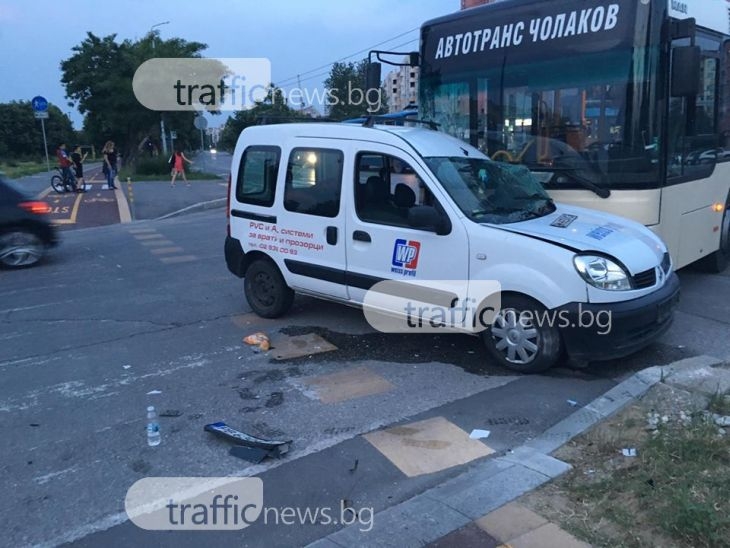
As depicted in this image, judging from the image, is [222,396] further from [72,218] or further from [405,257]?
[72,218]

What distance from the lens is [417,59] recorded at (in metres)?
8.12

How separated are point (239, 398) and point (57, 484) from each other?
4.74 ft

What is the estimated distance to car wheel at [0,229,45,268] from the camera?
1002 centimetres

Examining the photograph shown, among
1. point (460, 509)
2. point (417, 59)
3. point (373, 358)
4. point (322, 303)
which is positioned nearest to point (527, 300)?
point (373, 358)

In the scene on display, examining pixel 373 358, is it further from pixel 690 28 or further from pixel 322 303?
pixel 690 28

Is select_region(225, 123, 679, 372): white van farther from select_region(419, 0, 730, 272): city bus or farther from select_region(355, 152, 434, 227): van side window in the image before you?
select_region(419, 0, 730, 272): city bus

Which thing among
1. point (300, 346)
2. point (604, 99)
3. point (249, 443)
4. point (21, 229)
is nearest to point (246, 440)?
point (249, 443)

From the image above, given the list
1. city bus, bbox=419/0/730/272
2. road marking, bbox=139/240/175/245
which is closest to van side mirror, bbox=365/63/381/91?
city bus, bbox=419/0/730/272

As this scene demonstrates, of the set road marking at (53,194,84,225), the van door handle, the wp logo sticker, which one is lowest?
road marking at (53,194,84,225)

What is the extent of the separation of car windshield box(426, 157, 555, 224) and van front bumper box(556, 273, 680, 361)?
3.22ft

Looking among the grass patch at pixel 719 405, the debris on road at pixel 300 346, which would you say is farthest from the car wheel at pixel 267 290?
the grass patch at pixel 719 405

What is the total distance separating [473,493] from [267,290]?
3990mm

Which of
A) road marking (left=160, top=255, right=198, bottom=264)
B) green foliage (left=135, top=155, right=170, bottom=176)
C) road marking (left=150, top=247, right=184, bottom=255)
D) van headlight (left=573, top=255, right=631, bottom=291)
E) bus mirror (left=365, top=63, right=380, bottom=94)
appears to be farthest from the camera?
green foliage (left=135, top=155, right=170, bottom=176)

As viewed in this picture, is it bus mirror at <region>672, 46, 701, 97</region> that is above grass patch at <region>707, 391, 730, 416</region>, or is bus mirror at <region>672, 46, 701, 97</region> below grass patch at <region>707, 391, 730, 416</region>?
above
